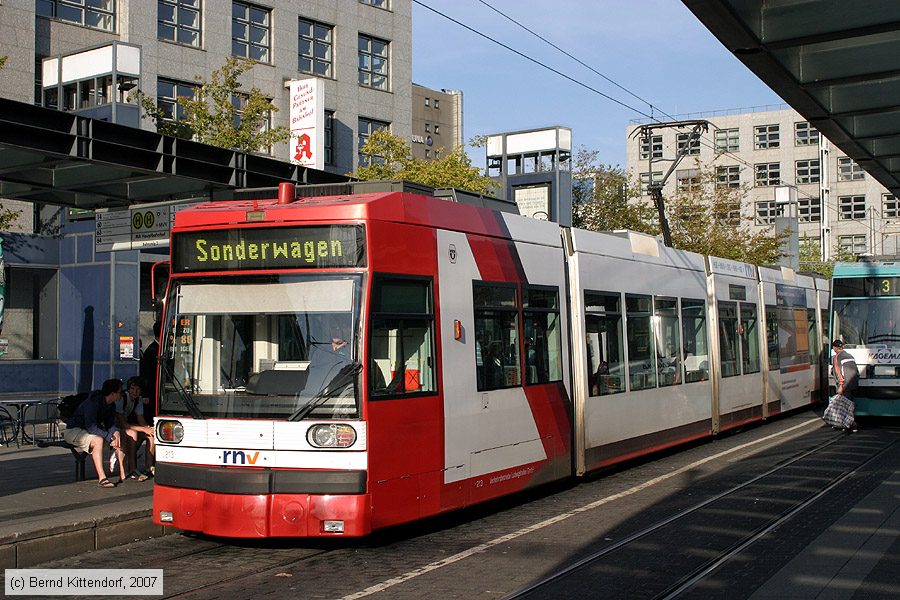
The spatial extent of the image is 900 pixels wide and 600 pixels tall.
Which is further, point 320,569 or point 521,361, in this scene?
point 521,361

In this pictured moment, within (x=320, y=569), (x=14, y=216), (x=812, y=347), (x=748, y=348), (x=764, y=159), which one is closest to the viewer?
(x=320, y=569)

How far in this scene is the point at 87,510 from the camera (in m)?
10.3

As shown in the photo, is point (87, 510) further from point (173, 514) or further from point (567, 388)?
point (567, 388)

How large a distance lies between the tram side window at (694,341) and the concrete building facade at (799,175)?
62.5 metres

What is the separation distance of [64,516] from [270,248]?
3124mm

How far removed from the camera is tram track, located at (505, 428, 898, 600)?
25.3 feet

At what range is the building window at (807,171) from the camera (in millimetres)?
83562

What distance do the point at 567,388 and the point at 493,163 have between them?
156 feet

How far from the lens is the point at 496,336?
11.0 m

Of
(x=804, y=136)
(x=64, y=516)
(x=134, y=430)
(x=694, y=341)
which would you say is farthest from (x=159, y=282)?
(x=804, y=136)

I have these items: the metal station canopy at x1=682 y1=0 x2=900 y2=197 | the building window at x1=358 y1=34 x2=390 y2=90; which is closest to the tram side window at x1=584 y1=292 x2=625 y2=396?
the metal station canopy at x1=682 y1=0 x2=900 y2=197

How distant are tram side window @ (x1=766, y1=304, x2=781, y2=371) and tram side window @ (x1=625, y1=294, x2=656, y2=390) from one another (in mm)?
6996

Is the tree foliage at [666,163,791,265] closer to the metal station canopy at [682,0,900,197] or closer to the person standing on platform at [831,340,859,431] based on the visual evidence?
Answer: the person standing on platform at [831,340,859,431]

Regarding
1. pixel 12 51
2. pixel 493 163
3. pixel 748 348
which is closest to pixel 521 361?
pixel 748 348
